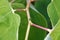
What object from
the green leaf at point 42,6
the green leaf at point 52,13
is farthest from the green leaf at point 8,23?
the green leaf at point 42,6

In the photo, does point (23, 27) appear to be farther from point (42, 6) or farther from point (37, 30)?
point (42, 6)

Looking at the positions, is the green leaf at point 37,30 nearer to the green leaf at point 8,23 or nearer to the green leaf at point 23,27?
the green leaf at point 23,27

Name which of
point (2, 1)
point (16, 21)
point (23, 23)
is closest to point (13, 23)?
point (16, 21)

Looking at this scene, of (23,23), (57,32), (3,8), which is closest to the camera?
(57,32)

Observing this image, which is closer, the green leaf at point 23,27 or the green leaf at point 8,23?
the green leaf at point 8,23

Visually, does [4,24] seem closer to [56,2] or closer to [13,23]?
[13,23]

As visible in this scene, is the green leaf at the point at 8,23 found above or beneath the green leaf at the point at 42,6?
above

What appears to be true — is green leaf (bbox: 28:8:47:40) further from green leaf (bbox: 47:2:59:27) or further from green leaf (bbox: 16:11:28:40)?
green leaf (bbox: 47:2:59:27)

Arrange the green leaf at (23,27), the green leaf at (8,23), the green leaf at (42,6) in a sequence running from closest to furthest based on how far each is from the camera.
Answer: the green leaf at (8,23) → the green leaf at (23,27) → the green leaf at (42,6)
